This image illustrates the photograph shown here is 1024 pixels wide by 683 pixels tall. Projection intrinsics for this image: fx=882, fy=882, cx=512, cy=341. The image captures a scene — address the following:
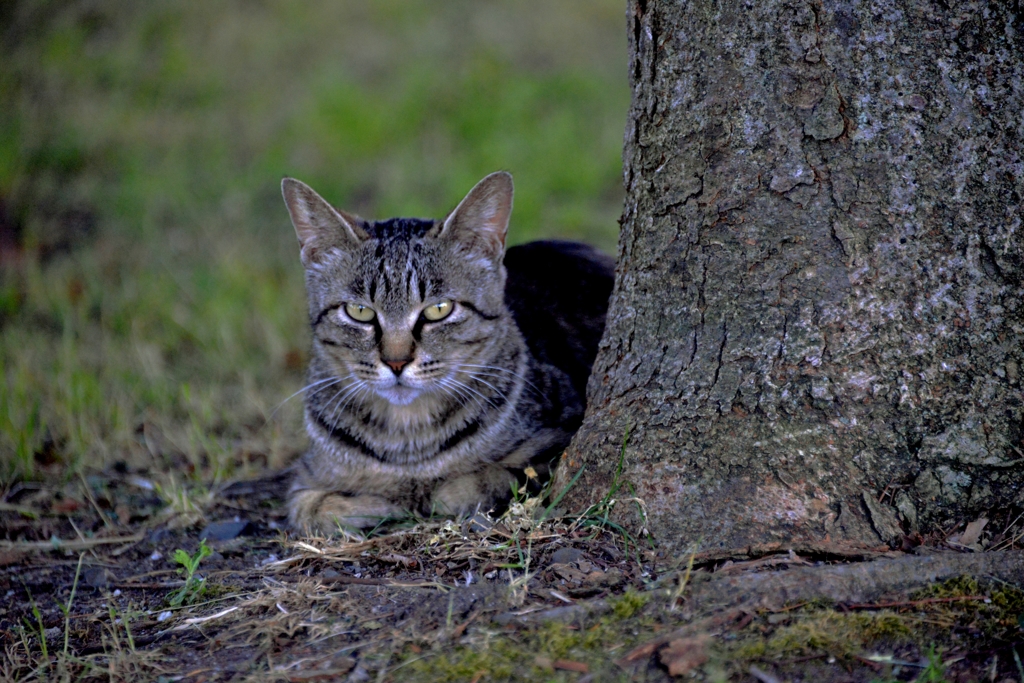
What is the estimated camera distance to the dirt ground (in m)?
1.85

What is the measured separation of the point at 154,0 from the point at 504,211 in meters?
6.81

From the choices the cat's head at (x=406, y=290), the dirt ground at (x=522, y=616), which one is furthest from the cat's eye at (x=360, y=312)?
the dirt ground at (x=522, y=616)

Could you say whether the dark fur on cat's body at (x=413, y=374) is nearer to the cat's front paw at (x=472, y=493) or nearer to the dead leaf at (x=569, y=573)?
the cat's front paw at (x=472, y=493)

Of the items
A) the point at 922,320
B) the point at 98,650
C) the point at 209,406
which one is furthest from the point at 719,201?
the point at 209,406

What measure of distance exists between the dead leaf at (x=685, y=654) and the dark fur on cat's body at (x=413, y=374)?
1.16 meters

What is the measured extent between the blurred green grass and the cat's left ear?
4.59 ft

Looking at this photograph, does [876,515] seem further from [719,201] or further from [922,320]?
[719,201]

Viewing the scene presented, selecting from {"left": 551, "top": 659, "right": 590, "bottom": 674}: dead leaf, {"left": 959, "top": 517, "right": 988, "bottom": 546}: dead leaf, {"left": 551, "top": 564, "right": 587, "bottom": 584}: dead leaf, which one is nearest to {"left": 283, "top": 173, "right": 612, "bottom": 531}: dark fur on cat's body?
{"left": 551, "top": 564, "right": 587, "bottom": 584}: dead leaf

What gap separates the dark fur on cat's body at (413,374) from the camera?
305 centimetres

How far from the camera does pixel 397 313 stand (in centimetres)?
311

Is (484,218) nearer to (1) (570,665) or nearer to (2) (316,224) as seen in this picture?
(2) (316,224)

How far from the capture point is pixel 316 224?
325cm

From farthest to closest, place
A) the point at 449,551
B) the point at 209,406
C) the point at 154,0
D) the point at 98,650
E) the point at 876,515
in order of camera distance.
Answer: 1. the point at 154,0
2. the point at 209,406
3. the point at 449,551
4. the point at 98,650
5. the point at 876,515

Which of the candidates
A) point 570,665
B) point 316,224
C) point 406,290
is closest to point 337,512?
point 406,290
